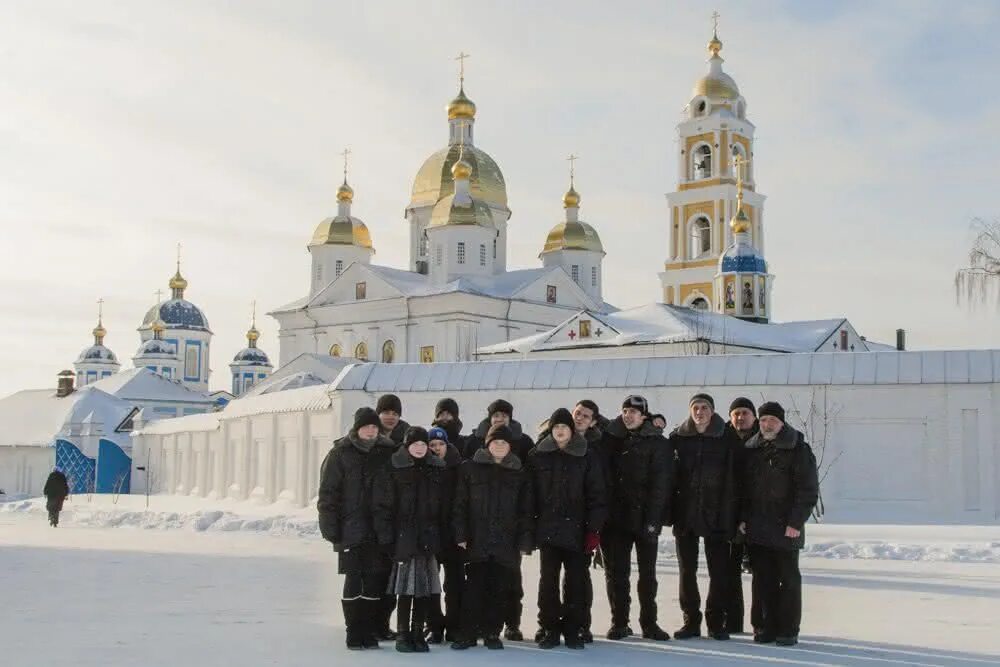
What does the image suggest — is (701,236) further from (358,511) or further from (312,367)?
(358,511)

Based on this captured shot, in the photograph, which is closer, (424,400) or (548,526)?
(548,526)

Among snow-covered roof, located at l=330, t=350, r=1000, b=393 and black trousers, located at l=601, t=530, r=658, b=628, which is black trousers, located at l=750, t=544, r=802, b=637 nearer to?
black trousers, located at l=601, t=530, r=658, b=628

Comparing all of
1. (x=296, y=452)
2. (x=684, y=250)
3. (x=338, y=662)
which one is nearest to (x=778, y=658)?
(x=338, y=662)

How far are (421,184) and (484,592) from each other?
5219cm

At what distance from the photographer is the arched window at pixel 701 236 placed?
54750 mm

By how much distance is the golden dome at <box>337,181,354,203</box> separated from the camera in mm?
62900

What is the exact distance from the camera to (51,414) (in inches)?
2304

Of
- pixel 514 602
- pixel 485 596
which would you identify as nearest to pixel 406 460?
pixel 485 596

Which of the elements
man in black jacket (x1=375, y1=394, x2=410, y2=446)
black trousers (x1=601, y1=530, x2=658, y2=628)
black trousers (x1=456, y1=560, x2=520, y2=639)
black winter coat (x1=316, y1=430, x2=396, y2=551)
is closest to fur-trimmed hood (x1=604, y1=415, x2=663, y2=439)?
black trousers (x1=601, y1=530, x2=658, y2=628)

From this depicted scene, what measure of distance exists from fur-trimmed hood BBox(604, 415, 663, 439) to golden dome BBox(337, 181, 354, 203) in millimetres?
55133

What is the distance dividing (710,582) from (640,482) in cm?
83

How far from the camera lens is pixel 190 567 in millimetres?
13938

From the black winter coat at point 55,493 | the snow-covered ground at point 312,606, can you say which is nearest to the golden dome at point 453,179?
the black winter coat at point 55,493

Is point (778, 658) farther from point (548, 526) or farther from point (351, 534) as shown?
point (351, 534)
